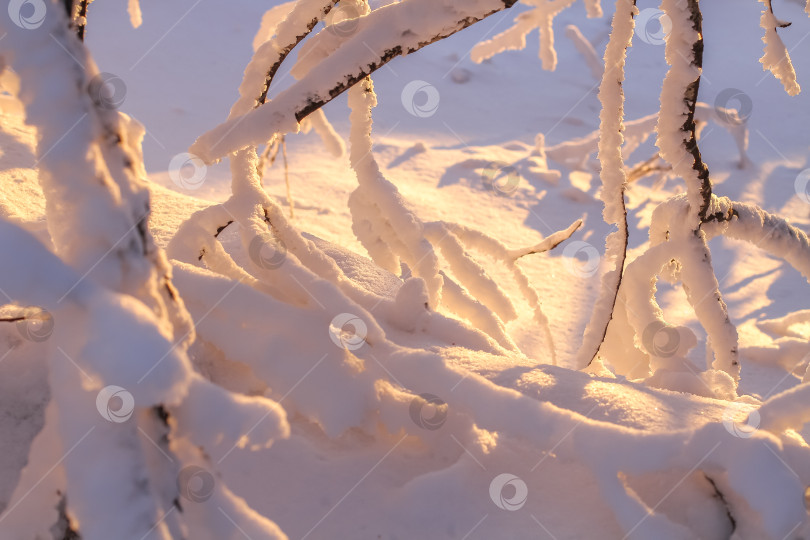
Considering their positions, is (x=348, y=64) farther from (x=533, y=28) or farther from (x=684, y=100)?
(x=533, y=28)

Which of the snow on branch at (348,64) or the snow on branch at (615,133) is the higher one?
the snow on branch at (348,64)

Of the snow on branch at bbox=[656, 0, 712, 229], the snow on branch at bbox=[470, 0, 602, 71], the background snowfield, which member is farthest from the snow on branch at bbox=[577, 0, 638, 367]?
the snow on branch at bbox=[470, 0, 602, 71]

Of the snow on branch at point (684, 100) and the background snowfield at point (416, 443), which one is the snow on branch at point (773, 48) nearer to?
the snow on branch at point (684, 100)

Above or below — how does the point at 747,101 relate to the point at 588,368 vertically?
below

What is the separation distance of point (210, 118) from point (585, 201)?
2226 millimetres

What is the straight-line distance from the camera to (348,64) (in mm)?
793

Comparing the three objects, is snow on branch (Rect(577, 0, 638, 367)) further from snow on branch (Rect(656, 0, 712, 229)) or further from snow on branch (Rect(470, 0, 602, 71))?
snow on branch (Rect(470, 0, 602, 71))

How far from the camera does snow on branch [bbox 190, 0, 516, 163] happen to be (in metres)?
0.78

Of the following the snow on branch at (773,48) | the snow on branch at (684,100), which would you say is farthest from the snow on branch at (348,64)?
the snow on branch at (773,48)

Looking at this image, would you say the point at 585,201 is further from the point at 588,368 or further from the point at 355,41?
Result: the point at 355,41

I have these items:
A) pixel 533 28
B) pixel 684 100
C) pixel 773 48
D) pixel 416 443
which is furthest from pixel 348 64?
pixel 533 28

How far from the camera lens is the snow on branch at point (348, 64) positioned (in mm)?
776

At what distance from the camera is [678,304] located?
250 centimetres

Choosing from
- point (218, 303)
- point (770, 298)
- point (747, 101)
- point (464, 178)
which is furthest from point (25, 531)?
point (747, 101)
